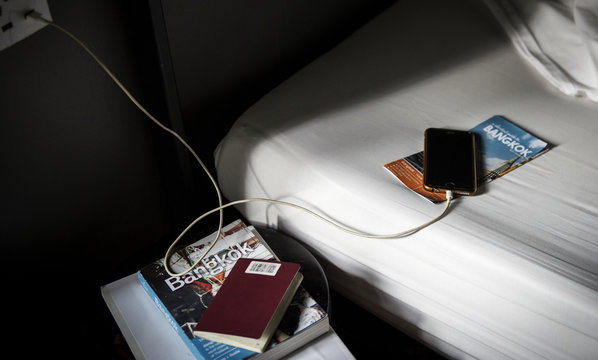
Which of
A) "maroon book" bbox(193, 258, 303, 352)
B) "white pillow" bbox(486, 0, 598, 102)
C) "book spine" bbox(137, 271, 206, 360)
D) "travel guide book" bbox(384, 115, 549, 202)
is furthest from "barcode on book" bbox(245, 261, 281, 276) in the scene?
"white pillow" bbox(486, 0, 598, 102)

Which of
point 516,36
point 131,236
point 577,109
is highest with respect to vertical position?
point 516,36

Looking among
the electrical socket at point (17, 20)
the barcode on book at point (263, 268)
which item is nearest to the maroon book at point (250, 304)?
the barcode on book at point (263, 268)

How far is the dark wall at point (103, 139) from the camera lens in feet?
2.30

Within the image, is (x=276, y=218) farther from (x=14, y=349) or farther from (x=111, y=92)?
(x=14, y=349)

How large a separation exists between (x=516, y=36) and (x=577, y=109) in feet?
0.72

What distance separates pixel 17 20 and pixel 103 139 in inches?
10.0

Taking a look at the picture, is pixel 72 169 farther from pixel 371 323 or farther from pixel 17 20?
pixel 371 323

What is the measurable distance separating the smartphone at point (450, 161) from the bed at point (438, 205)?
0.07 feet

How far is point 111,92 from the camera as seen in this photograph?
2.58 feet

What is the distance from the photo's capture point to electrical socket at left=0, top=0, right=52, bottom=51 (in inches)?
22.8

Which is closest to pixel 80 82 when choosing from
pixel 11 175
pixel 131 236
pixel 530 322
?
pixel 11 175

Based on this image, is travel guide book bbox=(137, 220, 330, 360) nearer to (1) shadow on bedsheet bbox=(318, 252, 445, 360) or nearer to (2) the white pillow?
(1) shadow on bedsheet bbox=(318, 252, 445, 360)

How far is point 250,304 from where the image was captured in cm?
62

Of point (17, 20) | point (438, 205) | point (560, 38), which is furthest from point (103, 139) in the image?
point (560, 38)
